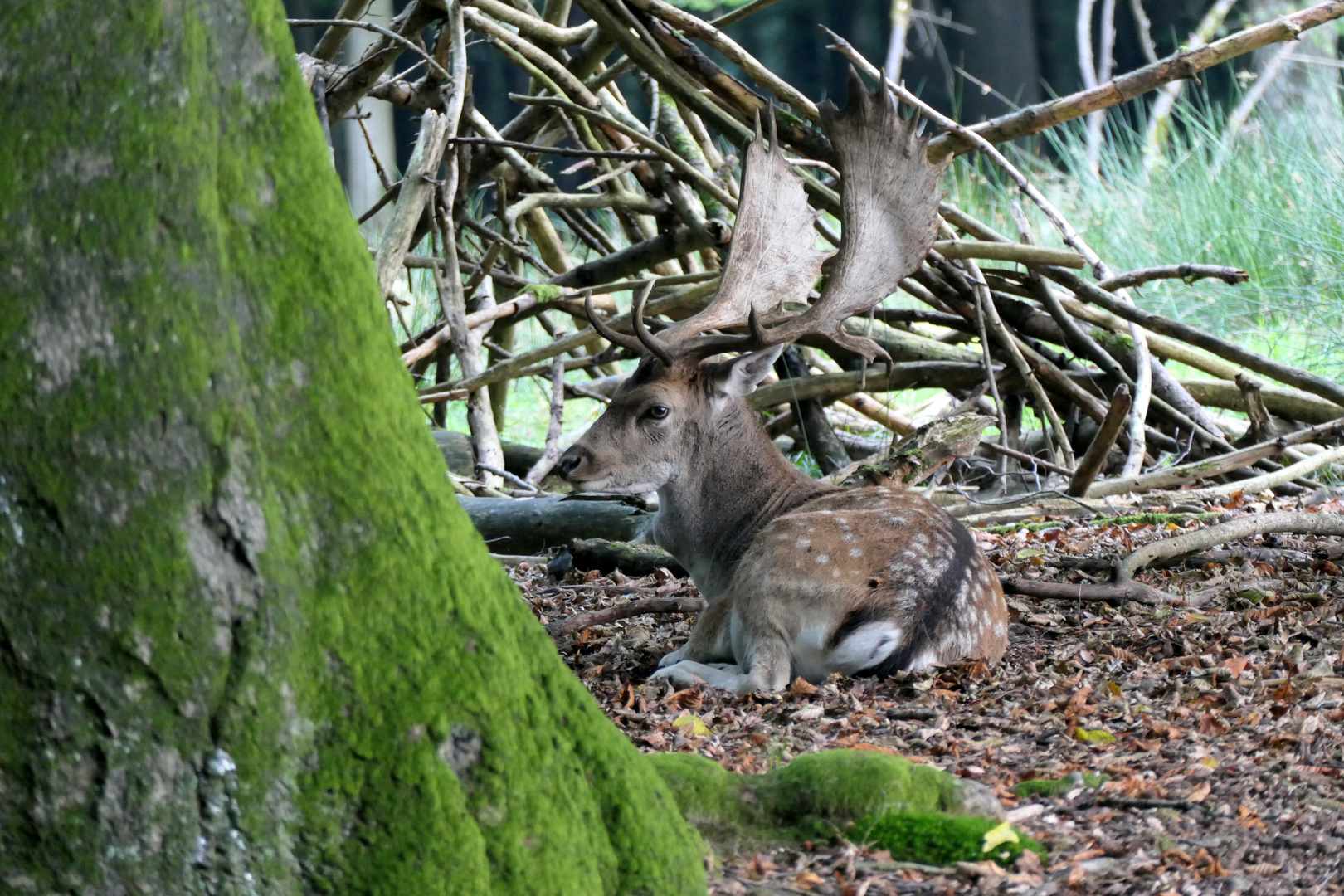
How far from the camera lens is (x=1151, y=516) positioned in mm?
6277

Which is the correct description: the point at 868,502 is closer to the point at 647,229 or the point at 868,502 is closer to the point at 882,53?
the point at 647,229

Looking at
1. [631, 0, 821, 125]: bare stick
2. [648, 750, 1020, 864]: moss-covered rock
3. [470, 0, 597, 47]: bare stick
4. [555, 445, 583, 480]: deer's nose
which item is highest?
[470, 0, 597, 47]: bare stick

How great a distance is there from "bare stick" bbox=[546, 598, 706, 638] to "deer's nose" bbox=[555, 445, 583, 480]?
52 cm

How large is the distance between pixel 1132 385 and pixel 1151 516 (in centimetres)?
140

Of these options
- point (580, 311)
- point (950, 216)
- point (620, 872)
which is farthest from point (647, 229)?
point (620, 872)

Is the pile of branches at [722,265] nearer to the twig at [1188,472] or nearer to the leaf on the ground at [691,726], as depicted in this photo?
the twig at [1188,472]

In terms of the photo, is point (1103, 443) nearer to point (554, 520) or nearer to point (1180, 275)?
point (1180, 275)

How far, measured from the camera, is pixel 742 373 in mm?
5121

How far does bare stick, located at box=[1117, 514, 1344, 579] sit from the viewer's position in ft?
17.3

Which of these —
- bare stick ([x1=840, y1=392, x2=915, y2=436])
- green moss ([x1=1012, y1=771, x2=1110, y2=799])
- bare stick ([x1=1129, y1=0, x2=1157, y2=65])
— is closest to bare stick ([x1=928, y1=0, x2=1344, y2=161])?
bare stick ([x1=840, y1=392, x2=915, y2=436])

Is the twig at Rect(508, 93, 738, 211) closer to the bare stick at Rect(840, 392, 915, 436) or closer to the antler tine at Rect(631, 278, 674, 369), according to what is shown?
the antler tine at Rect(631, 278, 674, 369)

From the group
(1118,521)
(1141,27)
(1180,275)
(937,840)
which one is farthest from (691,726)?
(1141,27)

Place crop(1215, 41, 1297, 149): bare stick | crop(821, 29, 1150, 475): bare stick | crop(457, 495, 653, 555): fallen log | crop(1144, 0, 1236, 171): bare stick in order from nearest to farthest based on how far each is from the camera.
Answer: crop(821, 29, 1150, 475): bare stick
crop(457, 495, 653, 555): fallen log
crop(1215, 41, 1297, 149): bare stick
crop(1144, 0, 1236, 171): bare stick

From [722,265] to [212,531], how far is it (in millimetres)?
4378
